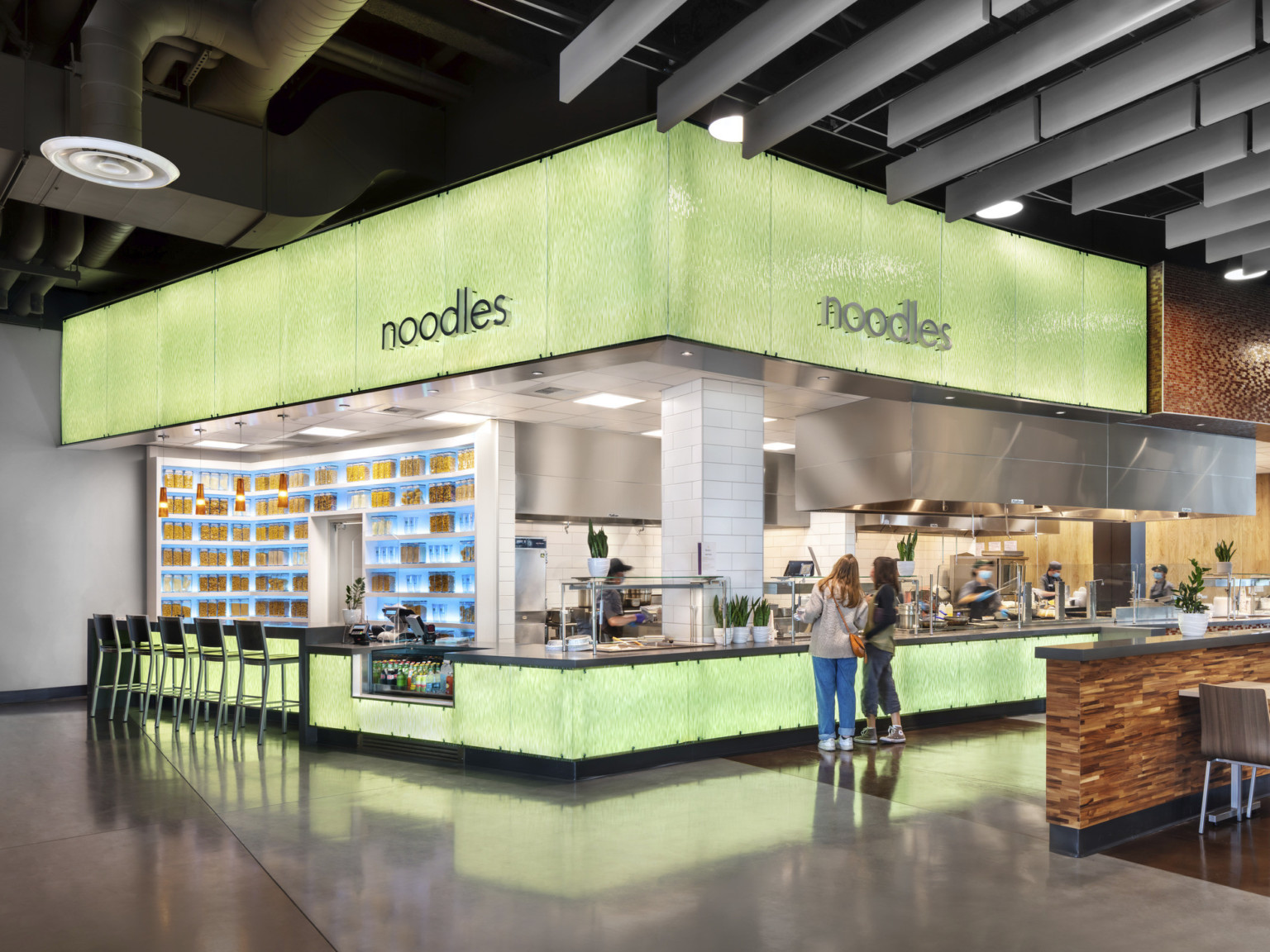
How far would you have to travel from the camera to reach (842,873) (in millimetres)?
4496

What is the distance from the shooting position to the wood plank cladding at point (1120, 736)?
4.89 m

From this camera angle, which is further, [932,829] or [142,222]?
[142,222]

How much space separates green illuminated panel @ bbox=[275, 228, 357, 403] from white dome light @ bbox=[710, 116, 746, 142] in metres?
3.43

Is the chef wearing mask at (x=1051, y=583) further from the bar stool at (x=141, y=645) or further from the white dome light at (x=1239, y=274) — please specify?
the bar stool at (x=141, y=645)

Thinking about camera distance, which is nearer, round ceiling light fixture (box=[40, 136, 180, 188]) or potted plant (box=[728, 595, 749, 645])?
round ceiling light fixture (box=[40, 136, 180, 188])

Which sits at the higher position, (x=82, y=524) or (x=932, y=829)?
(x=82, y=524)

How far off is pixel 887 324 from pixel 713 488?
196 cm

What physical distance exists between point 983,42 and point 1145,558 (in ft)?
37.6

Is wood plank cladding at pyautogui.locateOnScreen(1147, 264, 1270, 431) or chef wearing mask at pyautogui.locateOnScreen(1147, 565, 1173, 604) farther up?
wood plank cladding at pyautogui.locateOnScreen(1147, 264, 1270, 431)

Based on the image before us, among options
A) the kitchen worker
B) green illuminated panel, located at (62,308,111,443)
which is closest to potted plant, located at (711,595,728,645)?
the kitchen worker

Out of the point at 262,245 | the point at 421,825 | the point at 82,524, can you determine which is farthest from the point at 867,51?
the point at 82,524

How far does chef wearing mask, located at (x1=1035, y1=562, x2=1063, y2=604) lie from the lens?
10334 millimetres

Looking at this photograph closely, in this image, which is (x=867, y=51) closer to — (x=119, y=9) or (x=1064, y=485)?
(x=119, y=9)

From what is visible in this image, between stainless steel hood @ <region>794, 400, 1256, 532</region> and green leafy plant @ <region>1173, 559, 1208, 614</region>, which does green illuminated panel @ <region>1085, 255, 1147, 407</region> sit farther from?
green leafy plant @ <region>1173, 559, 1208, 614</region>
